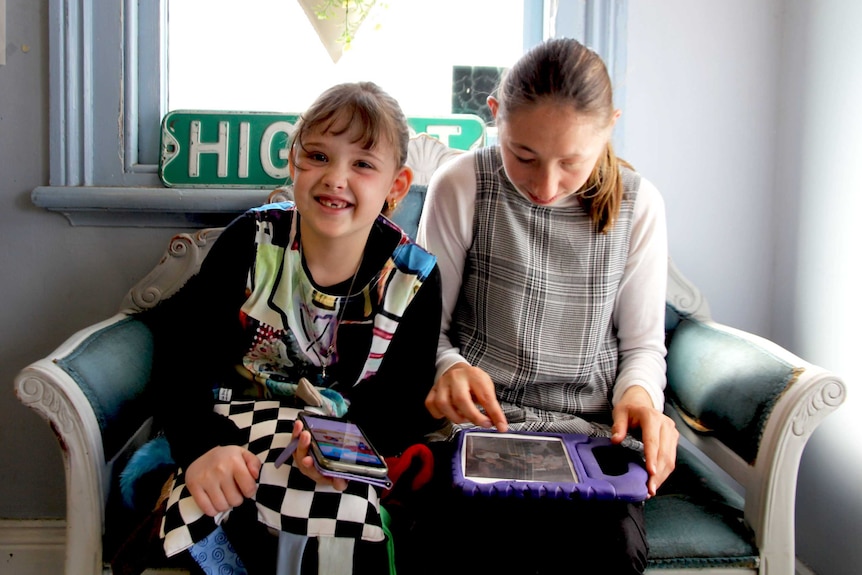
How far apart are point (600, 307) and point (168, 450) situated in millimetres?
751

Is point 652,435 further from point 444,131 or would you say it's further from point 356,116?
point 444,131

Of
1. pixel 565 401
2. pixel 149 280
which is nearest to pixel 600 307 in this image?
pixel 565 401

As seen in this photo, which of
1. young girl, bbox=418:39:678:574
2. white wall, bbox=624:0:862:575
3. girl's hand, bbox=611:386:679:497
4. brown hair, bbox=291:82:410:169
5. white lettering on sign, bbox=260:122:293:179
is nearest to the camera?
girl's hand, bbox=611:386:679:497

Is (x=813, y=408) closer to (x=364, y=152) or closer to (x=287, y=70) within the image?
(x=364, y=152)

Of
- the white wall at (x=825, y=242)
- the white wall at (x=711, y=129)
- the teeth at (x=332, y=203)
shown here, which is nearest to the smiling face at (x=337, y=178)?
the teeth at (x=332, y=203)

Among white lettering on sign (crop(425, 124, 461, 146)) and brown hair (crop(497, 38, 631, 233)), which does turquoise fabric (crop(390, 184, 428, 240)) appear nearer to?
white lettering on sign (crop(425, 124, 461, 146))

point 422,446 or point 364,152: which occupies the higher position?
point 364,152

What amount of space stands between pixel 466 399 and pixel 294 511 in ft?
0.92

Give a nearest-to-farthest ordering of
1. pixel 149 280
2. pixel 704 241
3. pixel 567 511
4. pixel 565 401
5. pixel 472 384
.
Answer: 1. pixel 567 511
2. pixel 472 384
3. pixel 565 401
4. pixel 149 280
5. pixel 704 241

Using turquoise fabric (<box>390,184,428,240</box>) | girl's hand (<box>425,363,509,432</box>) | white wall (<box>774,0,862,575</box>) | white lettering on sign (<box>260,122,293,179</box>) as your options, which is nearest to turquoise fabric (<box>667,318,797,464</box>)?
white wall (<box>774,0,862,575</box>)

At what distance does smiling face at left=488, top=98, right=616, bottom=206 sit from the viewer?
3.26 ft

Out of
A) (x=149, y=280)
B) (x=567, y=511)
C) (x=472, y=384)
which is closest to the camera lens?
(x=567, y=511)

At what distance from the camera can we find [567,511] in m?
0.91

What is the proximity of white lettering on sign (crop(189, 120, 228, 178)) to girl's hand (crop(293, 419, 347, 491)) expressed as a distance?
84cm
